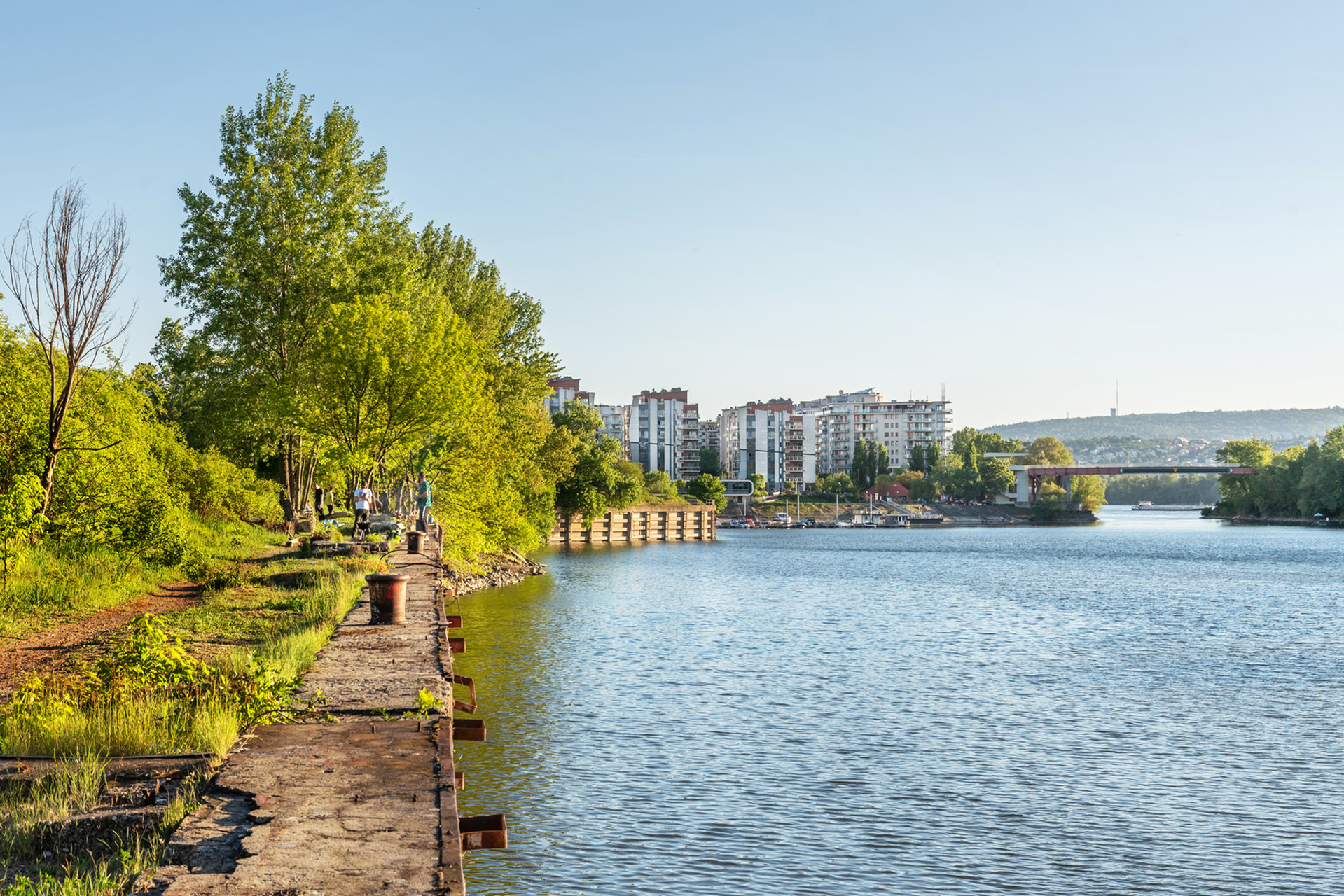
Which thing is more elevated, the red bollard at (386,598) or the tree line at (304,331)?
the tree line at (304,331)

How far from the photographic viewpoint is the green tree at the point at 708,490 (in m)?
150

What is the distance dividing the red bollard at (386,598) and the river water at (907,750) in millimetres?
2456

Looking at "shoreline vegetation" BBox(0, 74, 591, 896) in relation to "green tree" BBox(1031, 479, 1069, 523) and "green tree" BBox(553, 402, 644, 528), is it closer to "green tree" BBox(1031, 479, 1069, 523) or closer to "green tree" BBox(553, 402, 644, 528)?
"green tree" BBox(553, 402, 644, 528)

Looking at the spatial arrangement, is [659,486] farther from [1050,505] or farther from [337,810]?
[337,810]

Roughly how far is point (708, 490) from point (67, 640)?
13353 centimetres

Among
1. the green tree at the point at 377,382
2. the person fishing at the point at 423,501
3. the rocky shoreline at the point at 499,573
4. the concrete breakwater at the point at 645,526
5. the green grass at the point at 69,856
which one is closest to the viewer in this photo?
the green grass at the point at 69,856

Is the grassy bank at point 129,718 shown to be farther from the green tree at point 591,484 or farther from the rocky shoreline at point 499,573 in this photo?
the green tree at point 591,484

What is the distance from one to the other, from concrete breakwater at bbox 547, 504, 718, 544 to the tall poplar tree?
56780 mm

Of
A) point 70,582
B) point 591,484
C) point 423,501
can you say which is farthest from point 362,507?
point 591,484

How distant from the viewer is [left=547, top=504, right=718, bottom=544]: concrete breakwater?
99.6 m

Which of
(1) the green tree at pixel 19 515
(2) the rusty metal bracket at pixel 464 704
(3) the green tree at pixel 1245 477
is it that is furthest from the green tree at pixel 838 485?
(2) the rusty metal bracket at pixel 464 704

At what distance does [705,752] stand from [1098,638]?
68.3 feet

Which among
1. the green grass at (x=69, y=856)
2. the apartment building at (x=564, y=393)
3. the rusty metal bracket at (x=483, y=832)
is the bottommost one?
the rusty metal bracket at (x=483, y=832)

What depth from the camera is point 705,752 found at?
17.7 metres
